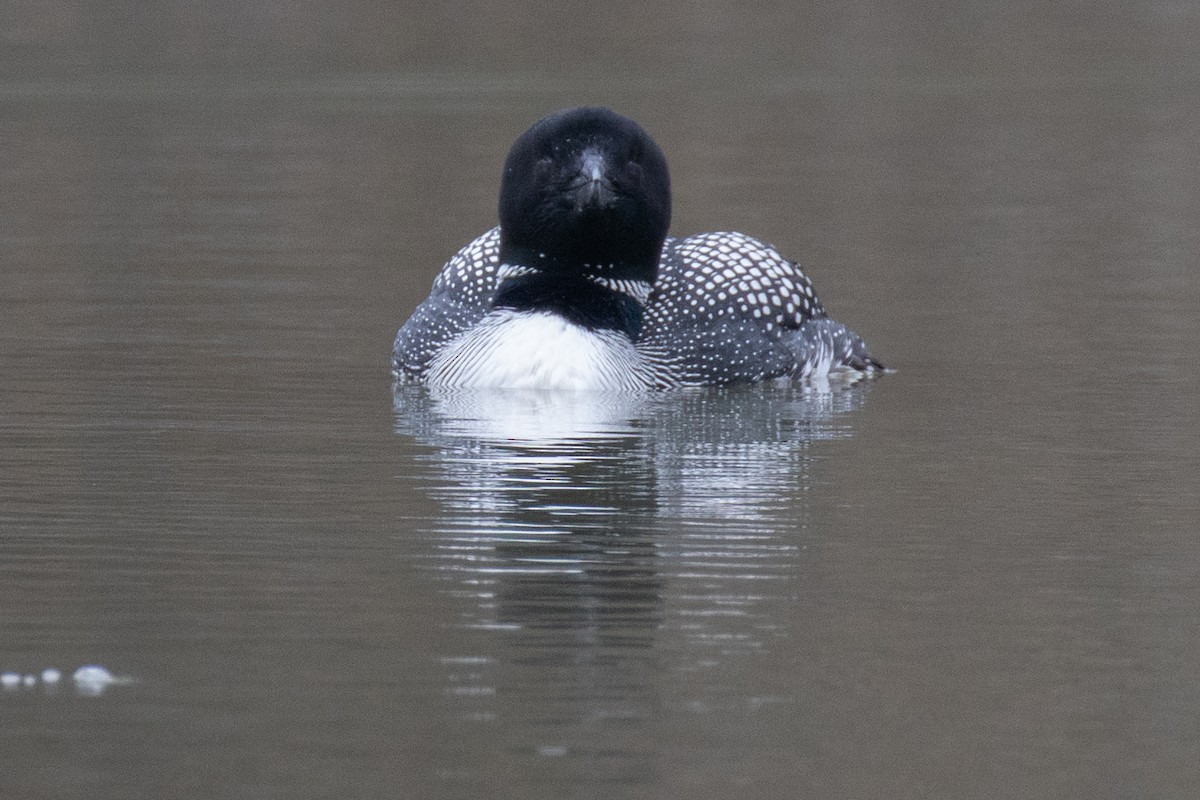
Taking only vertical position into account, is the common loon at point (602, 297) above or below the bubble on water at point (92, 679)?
above

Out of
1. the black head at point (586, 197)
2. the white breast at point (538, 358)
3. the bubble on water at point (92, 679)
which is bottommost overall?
the bubble on water at point (92, 679)

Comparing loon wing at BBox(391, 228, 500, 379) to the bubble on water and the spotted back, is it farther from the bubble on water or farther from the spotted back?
the bubble on water

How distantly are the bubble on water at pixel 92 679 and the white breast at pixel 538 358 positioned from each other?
11.7 ft

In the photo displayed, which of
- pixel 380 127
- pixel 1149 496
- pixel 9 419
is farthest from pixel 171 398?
pixel 380 127

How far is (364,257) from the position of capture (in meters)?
11.4

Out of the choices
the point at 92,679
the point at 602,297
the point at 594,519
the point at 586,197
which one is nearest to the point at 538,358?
the point at 602,297

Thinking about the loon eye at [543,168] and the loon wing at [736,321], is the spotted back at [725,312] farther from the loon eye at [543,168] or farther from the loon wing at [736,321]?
the loon eye at [543,168]

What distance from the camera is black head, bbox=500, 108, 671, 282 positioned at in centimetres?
785

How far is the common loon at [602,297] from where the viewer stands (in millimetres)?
7848

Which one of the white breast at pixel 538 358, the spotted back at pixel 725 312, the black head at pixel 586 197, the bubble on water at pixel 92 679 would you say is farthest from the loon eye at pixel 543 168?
the bubble on water at pixel 92 679

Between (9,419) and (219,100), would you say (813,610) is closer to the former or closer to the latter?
(9,419)

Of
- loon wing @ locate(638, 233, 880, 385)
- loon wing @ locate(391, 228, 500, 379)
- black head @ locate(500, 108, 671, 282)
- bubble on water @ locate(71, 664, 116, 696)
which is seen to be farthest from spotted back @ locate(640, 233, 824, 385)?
bubble on water @ locate(71, 664, 116, 696)

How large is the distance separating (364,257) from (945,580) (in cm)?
660

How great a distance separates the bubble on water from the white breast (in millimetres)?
3565
